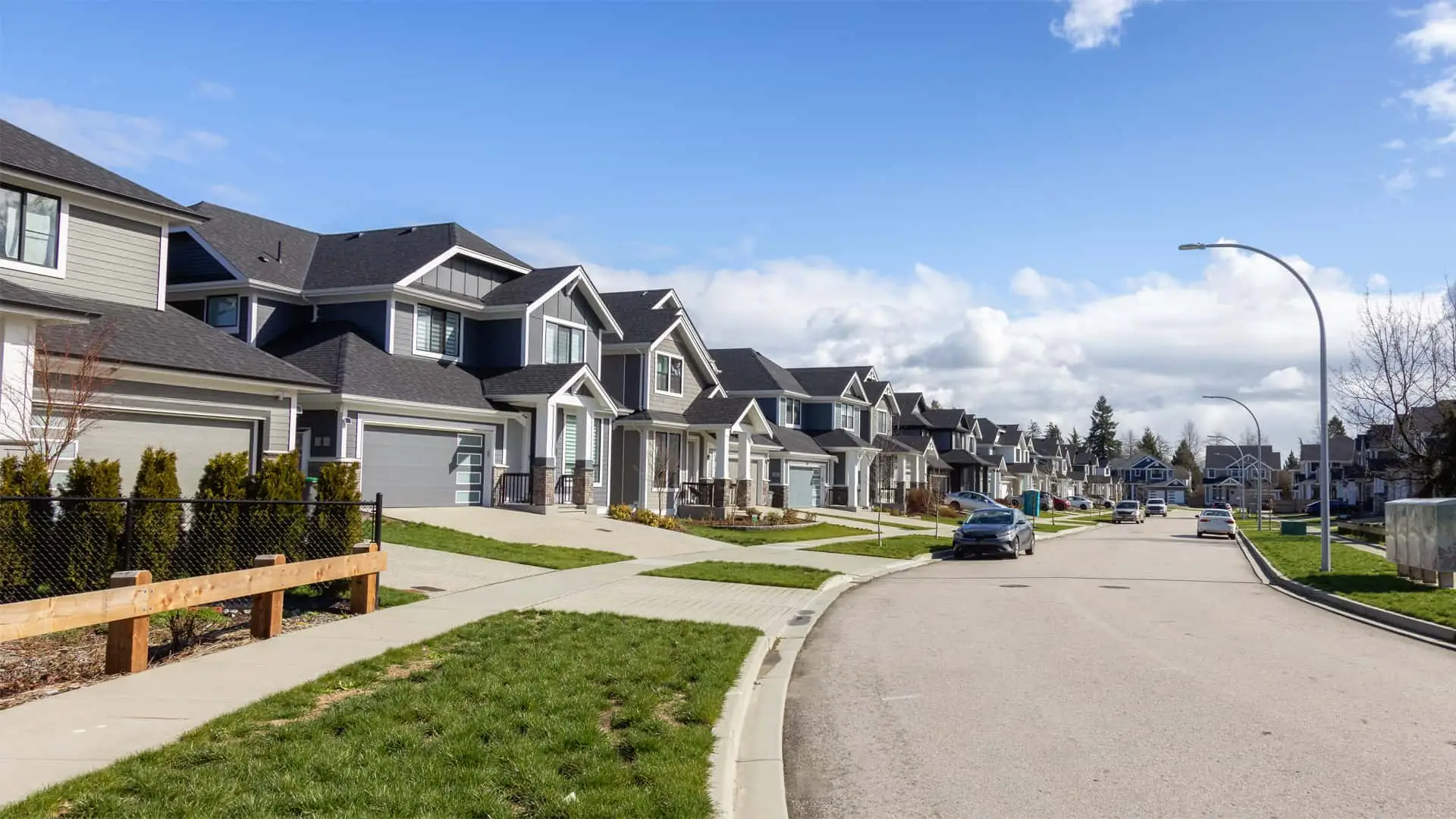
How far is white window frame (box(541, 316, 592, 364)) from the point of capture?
33.2m

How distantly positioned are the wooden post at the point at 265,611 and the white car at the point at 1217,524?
4542cm

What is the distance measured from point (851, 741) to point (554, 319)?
27.2 metres

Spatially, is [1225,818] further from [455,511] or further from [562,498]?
[562,498]

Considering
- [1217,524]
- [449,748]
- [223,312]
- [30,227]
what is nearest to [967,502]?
[1217,524]

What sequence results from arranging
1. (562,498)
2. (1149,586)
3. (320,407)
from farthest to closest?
(562,498), (320,407), (1149,586)

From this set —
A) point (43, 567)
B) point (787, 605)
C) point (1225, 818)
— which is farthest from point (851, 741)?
point (43, 567)

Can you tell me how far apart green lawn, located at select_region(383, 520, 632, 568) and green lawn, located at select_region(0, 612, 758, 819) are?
1000 centimetres

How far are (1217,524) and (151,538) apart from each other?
153 feet

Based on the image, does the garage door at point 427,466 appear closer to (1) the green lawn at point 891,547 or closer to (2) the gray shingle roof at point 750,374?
(1) the green lawn at point 891,547

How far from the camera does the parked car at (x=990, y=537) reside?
29031 mm

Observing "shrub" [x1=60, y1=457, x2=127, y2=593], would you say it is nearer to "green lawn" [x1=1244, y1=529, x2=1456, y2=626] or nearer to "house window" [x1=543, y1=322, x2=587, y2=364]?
"green lawn" [x1=1244, y1=529, x2=1456, y2=626]

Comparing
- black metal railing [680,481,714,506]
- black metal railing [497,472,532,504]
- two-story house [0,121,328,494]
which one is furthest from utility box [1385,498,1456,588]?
black metal railing [680,481,714,506]

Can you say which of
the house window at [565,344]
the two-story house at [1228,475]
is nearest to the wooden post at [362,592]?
the house window at [565,344]

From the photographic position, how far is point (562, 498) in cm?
3184
